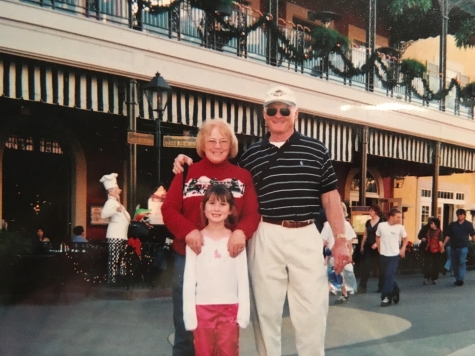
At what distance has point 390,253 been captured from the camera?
8.40 meters

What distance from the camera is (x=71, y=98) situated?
26.7 ft

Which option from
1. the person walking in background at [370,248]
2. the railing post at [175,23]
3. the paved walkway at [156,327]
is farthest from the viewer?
the person walking in background at [370,248]

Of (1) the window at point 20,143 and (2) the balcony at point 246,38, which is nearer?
(2) the balcony at point 246,38

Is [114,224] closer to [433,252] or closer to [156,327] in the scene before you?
[156,327]

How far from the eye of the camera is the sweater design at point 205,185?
3.24 meters

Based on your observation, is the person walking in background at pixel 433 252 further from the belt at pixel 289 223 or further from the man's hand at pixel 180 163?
the man's hand at pixel 180 163

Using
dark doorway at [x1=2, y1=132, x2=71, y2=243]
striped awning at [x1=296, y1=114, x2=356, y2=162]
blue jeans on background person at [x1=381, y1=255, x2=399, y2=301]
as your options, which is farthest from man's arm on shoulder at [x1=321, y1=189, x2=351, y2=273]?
dark doorway at [x1=2, y1=132, x2=71, y2=243]

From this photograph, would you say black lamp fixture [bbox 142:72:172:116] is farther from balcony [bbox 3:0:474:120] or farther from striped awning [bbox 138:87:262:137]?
balcony [bbox 3:0:474:120]

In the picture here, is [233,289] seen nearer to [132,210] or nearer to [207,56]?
[132,210]

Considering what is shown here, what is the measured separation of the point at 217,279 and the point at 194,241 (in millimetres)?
266

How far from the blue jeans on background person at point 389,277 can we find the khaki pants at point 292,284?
5005mm

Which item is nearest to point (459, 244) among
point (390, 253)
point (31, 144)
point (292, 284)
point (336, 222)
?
point (390, 253)

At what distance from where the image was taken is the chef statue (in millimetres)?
8062

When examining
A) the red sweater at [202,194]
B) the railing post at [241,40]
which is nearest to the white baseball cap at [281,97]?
the red sweater at [202,194]
